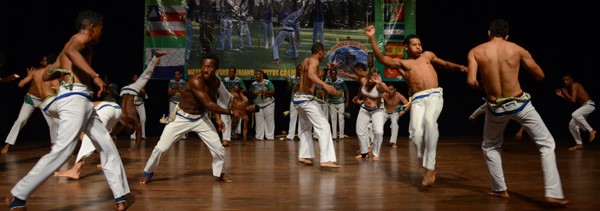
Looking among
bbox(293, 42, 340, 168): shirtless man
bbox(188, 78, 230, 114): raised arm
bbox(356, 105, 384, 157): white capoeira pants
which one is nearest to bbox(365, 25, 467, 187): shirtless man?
bbox(293, 42, 340, 168): shirtless man

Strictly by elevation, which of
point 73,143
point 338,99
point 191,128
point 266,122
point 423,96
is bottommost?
point 266,122

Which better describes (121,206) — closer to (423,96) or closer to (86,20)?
(86,20)

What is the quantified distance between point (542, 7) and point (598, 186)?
7328mm

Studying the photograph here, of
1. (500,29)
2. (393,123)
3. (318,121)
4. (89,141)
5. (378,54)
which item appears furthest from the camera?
(393,123)

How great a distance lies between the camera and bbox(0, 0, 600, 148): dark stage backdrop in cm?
1082

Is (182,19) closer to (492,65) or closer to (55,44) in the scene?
(55,44)

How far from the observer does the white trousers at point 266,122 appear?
11.1 meters

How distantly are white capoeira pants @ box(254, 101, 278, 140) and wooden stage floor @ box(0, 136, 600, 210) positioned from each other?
2.85 metres

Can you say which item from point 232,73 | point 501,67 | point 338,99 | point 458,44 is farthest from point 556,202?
point 458,44

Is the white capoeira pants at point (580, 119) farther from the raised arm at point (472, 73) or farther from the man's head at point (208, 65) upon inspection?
the man's head at point (208, 65)

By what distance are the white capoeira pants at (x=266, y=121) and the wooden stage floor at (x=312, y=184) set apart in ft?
9.35

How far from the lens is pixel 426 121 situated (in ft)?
16.4

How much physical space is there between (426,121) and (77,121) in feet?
9.25

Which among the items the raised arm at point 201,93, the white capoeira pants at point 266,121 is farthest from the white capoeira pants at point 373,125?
the white capoeira pants at point 266,121
